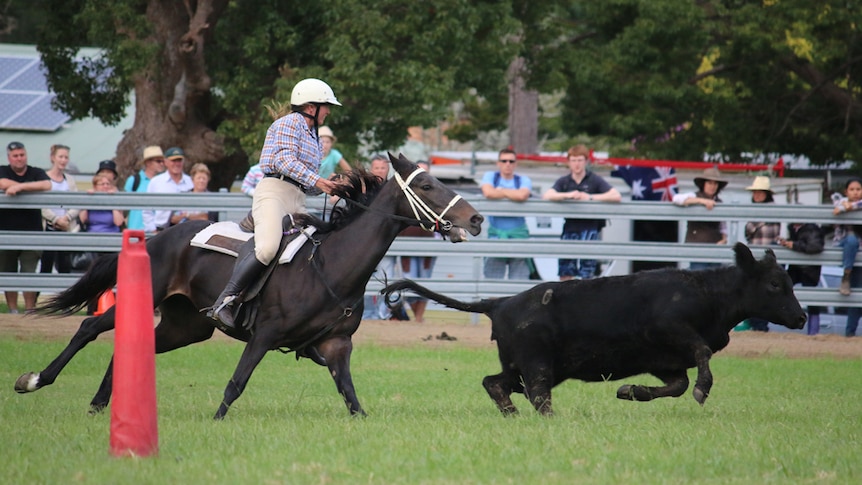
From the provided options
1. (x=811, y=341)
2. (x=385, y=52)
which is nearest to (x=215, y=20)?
(x=385, y=52)

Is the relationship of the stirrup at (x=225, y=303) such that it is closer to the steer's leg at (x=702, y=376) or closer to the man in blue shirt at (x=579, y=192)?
the steer's leg at (x=702, y=376)

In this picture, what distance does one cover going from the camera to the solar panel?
3080 cm

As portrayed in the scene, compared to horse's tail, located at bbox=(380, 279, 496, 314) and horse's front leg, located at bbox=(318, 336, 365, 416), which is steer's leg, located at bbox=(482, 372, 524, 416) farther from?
horse's front leg, located at bbox=(318, 336, 365, 416)

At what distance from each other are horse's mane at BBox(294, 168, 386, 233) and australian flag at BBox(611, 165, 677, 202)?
585 inches

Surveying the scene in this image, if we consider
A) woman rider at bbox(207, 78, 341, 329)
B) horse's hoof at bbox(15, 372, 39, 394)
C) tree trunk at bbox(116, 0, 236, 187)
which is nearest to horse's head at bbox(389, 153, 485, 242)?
woman rider at bbox(207, 78, 341, 329)

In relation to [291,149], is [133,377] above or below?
below

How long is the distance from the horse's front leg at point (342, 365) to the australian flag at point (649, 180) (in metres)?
15.3

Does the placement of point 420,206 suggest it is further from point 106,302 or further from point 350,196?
point 106,302

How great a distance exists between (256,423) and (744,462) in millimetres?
3235

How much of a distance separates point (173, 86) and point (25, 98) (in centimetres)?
1256

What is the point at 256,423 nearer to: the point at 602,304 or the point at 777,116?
the point at 602,304

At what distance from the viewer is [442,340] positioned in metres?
14.8

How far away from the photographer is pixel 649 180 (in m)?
24.4

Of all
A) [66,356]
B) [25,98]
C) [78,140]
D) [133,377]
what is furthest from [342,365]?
[25,98]
